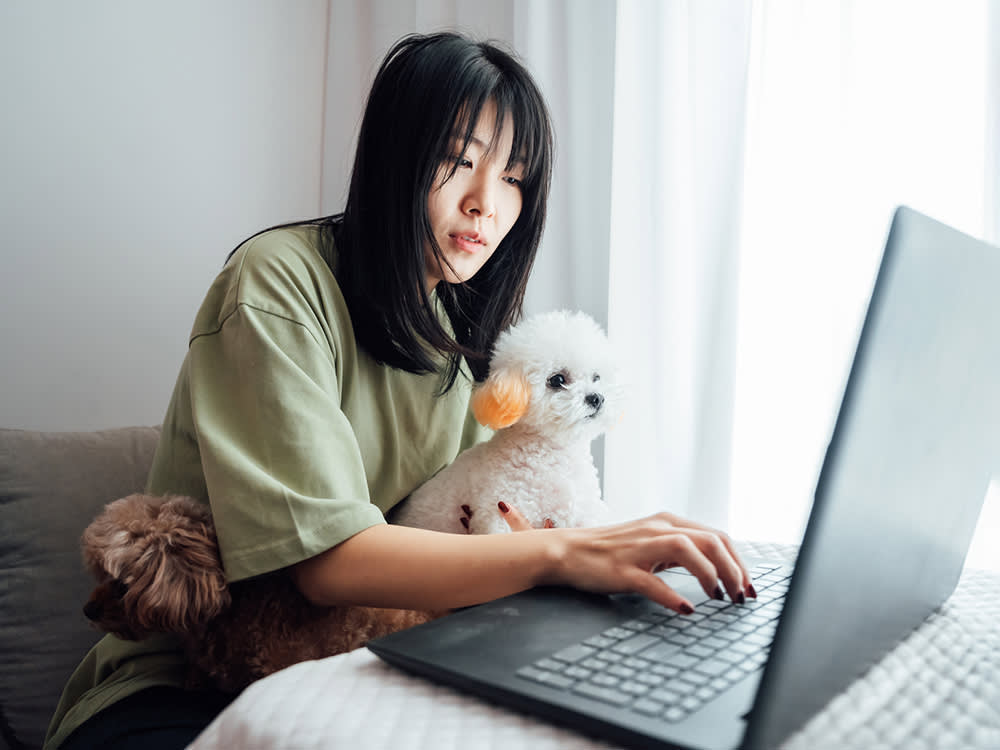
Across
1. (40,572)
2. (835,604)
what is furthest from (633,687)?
(40,572)

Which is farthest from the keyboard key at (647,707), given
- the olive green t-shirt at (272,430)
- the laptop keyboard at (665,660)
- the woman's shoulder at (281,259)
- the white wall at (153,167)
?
the white wall at (153,167)

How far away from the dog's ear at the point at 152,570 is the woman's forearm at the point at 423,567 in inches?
3.7

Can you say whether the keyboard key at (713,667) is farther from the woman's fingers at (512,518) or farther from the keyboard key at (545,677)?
the woman's fingers at (512,518)

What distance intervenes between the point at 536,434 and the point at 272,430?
13.4 inches

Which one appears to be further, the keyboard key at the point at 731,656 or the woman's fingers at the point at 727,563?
the woman's fingers at the point at 727,563

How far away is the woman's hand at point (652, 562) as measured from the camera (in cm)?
59

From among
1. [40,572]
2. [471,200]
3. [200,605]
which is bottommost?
[40,572]

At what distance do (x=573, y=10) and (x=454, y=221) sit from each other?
0.76 meters

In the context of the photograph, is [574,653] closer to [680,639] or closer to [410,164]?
[680,639]

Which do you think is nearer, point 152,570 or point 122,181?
point 152,570

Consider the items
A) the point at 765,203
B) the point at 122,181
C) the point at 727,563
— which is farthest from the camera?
the point at 122,181

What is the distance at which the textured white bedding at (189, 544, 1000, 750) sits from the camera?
384 mm

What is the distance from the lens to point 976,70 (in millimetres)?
1061

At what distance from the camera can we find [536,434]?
930 mm
